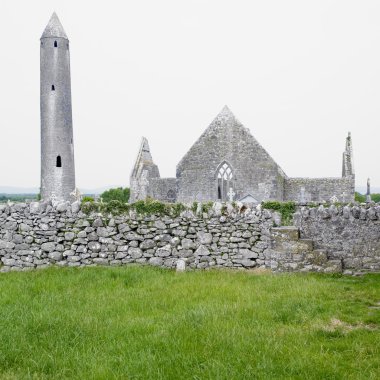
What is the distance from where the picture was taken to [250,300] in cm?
788

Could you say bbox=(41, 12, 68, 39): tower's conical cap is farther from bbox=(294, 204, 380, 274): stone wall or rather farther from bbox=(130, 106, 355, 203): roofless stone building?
bbox=(294, 204, 380, 274): stone wall

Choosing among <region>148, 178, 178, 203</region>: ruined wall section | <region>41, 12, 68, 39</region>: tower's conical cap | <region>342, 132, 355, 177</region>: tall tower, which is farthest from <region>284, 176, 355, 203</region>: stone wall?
<region>41, 12, 68, 39</region>: tower's conical cap

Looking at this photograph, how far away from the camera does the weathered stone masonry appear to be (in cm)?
1124

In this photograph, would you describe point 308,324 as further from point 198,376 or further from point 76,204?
point 76,204

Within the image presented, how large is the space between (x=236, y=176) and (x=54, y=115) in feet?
87.3

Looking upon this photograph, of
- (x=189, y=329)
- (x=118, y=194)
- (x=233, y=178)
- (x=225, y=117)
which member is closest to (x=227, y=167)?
(x=233, y=178)

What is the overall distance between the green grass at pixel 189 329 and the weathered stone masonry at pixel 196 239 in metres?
1.50

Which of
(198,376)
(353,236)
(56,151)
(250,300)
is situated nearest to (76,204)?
(250,300)

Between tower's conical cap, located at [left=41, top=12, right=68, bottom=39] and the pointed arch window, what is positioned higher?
tower's conical cap, located at [left=41, top=12, right=68, bottom=39]

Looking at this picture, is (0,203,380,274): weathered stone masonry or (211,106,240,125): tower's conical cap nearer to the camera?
(0,203,380,274): weathered stone masonry

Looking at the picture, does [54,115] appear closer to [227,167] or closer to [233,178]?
[227,167]

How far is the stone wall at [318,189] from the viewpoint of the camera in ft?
97.6

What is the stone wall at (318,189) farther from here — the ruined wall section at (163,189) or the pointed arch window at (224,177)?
the ruined wall section at (163,189)

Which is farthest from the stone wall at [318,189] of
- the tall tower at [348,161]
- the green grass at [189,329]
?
the green grass at [189,329]
